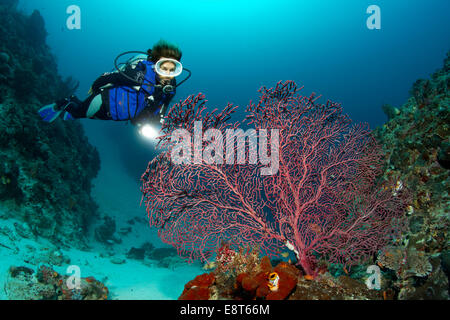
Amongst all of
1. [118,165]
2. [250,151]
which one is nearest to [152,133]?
[250,151]

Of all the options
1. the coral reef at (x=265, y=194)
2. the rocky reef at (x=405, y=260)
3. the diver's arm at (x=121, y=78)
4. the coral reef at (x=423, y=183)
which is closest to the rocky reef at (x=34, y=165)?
the diver's arm at (x=121, y=78)

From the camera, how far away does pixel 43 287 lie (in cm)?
399

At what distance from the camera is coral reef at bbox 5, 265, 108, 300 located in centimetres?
378

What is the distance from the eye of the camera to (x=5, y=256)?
459cm

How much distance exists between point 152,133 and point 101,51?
91.8 metres

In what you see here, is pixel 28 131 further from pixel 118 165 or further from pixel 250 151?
pixel 118 165

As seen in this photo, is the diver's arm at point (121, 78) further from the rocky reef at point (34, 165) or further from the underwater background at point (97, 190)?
the rocky reef at point (34, 165)

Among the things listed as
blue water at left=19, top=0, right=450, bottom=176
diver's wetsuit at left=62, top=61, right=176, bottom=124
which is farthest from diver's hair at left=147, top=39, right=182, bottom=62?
blue water at left=19, top=0, right=450, bottom=176

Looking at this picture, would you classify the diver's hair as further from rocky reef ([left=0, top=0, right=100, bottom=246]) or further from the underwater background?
rocky reef ([left=0, top=0, right=100, bottom=246])

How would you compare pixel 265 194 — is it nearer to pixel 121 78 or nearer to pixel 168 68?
pixel 168 68

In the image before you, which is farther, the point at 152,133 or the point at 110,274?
the point at 110,274

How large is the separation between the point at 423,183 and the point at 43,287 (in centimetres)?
750

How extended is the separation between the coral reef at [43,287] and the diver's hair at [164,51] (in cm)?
495

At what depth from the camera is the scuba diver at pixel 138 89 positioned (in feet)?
13.2
